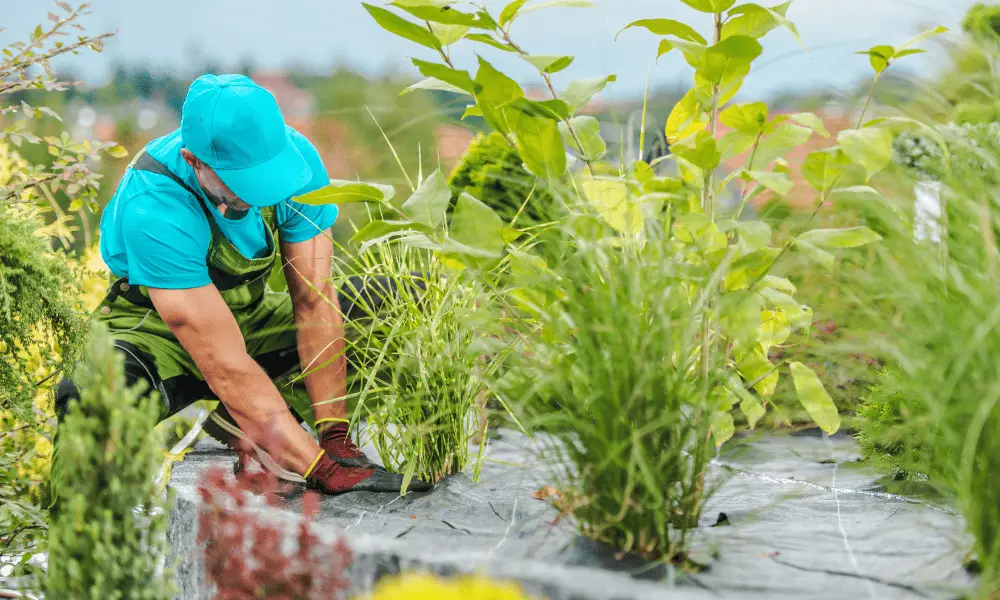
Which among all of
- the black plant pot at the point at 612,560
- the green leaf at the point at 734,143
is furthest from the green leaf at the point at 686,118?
the black plant pot at the point at 612,560

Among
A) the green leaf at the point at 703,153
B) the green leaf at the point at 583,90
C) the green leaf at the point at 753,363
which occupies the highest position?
the green leaf at the point at 583,90

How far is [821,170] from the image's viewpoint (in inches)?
71.4

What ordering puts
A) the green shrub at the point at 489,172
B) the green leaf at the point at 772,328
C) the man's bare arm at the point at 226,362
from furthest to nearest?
the green shrub at the point at 489,172 < the man's bare arm at the point at 226,362 < the green leaf at the point at 772,328

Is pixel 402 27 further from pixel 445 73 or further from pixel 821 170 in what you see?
pixel 821 170

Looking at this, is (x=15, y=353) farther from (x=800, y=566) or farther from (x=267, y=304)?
(x=800, y=566)

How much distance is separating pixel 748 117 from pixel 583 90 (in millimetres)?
386

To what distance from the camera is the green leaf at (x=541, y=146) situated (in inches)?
70.2

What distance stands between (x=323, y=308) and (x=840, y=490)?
174 cm

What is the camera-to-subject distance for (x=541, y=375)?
1.67 m

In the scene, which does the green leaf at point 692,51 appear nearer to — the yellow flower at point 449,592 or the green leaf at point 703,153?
the green leaf at point 703,153

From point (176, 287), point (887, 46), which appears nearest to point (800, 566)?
point (887, 46)

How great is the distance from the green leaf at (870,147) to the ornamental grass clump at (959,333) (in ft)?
0.35

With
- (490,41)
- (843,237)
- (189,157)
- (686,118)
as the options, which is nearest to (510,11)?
(490,41)

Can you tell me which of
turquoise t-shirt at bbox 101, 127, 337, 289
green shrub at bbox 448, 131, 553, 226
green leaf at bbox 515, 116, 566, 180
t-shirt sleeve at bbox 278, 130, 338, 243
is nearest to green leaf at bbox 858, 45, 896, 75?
green leaf at bbox 515, 116, 566, 180
